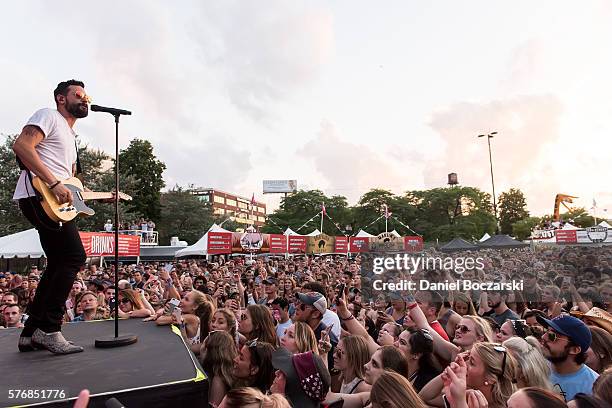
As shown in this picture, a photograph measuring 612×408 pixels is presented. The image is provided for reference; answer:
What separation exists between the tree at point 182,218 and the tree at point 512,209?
56.7 metres

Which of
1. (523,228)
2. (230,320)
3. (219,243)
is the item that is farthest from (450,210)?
(230,320)

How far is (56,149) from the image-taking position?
3.10 m

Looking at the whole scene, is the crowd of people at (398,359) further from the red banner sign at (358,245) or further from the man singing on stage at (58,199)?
the red banner sign at (358,245)

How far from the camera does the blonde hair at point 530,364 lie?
A: 2.89 m

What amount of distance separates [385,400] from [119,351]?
1850 mm

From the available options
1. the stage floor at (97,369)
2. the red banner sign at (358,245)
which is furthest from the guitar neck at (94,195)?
the red banner sign at (358,245)

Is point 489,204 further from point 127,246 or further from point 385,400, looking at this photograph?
point 385,400

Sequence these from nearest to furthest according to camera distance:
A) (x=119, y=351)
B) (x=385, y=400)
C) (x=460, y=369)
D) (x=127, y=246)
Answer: (x=460, y=369) → (x=385, y=400) → (x=119, y=351) → (x=127, y=246)

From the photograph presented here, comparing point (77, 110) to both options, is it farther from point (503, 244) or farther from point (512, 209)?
point (512, 209)

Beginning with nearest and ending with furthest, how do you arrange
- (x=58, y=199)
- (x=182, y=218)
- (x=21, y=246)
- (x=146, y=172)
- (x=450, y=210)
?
(x=58, y=199)
(x=21, y=246)
(x=146, y=172)
(x=182, y=218)
(x=450, y=210)

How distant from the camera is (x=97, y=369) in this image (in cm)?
239

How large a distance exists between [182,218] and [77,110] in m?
51.2

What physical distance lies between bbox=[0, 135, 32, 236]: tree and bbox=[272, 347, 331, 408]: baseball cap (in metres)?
31.5

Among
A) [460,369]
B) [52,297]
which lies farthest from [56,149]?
[460,369]
